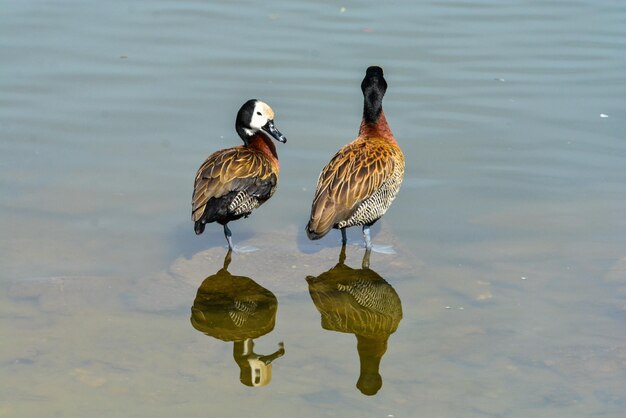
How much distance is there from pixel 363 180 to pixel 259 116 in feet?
3.95

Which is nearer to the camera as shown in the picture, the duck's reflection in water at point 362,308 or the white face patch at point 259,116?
the duck's reflection in water at point 362,308

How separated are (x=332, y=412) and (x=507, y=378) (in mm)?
1198

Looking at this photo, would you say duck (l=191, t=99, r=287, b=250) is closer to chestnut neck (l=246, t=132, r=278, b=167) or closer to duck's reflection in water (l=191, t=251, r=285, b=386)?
chestnut neck (l=246, t=132, r=278, b=167)

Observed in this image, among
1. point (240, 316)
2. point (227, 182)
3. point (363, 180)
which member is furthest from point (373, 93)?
point (240, 316)

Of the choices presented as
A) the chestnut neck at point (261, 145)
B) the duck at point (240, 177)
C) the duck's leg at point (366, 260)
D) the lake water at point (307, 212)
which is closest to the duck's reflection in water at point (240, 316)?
the lake water at point (307, 212)

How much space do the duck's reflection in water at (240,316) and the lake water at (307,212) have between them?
0.09 ft

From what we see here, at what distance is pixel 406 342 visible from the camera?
7578 millimetres

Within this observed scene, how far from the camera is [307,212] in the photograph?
9922mm

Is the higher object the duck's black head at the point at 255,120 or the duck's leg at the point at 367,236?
the duck's black head at the point at 255,120

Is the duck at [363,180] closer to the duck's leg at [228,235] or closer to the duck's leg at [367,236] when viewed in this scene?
the duck's leg at [367,236]

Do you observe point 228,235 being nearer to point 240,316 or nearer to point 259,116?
point 259,116

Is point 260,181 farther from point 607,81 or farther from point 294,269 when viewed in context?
point 607,81

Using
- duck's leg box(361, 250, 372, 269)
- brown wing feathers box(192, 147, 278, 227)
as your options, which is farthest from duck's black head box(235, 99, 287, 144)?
duck's leg box(361, 250, 372, 269)

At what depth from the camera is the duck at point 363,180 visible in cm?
875
